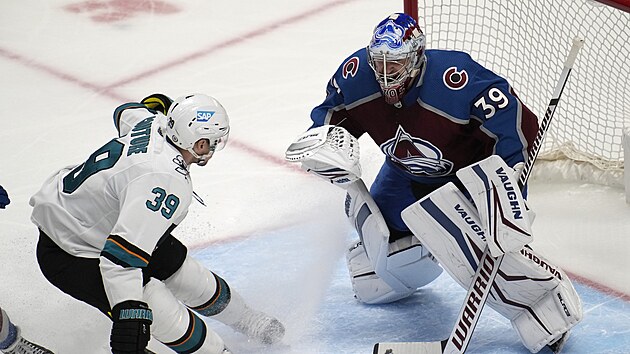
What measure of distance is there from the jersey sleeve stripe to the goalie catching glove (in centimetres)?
53

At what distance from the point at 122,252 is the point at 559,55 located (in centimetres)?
193

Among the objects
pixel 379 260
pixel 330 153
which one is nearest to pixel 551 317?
pixel 379 260

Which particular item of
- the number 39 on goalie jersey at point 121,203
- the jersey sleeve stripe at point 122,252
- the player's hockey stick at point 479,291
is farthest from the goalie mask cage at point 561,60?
the jersey sleeve stripe at point 122,252

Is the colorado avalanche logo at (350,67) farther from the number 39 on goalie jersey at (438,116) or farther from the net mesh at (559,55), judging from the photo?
the net mesh at (559,55)

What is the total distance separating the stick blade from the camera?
9.43 feet

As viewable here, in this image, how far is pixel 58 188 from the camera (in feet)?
8.90

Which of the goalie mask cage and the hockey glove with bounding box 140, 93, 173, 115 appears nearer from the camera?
the hockey glove with bounding box 140, 93, 173, 115

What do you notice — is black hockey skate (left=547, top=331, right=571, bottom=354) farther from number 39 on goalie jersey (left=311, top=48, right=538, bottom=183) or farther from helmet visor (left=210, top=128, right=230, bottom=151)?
helmet visor (left=210, top=128, right=230, bottom=151)

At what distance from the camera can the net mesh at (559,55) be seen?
3.67m

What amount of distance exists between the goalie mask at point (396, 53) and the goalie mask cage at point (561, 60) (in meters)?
0.89

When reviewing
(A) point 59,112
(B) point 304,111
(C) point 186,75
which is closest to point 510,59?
(B) point 304,111

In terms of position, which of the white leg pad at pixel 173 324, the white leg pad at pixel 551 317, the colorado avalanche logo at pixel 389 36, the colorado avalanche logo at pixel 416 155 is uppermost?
the colorado avalanche logo at pixel 389 36

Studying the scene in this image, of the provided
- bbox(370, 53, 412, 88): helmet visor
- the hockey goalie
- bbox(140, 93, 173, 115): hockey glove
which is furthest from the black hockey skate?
bbox(140, 93, 173, 115): hockey glove

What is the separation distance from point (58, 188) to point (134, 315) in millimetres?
454
